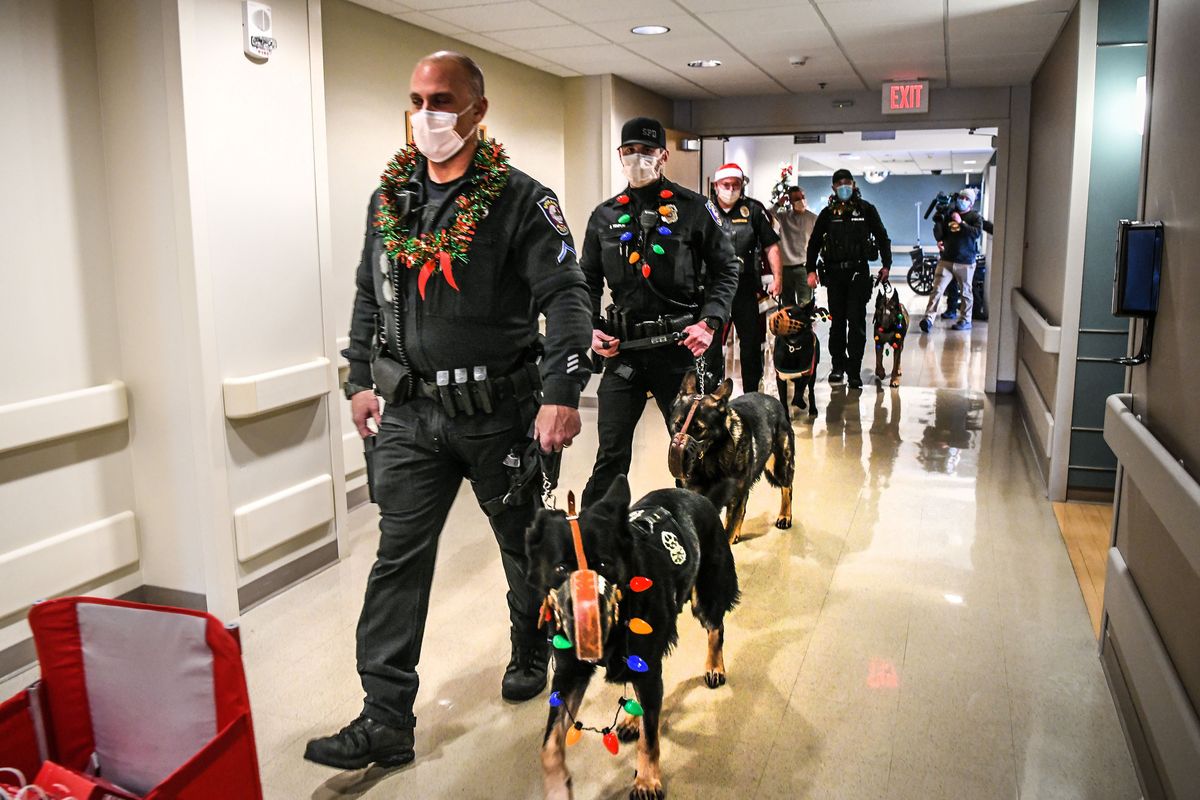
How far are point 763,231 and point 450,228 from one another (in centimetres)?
434

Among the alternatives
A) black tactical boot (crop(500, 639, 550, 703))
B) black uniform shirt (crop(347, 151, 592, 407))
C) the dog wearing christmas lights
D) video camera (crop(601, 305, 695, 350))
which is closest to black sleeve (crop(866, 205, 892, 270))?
the dog wearing christmas lights

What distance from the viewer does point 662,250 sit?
3.91 meters

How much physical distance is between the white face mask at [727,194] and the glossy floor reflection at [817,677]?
2234 millimetres

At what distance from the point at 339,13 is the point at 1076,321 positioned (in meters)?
4.09

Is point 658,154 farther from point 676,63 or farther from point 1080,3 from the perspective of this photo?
point 676,63

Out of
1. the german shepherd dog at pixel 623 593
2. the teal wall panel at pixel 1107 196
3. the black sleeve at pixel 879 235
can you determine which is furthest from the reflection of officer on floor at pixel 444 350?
the black sleeve at pixel 879 235

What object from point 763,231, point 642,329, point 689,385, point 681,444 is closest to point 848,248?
point 763,231

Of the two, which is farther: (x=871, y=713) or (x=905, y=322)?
(x=905, y=322)

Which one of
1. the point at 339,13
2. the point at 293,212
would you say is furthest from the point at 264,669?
the point at 339,13

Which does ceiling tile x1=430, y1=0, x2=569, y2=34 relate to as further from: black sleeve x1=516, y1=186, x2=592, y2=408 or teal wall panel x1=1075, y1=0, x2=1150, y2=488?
black sleeve x1=516, y1=186, x2=592, y2=408

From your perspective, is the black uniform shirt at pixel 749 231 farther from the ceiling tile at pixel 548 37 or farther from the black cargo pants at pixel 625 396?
the black cargo pants at pixel 625 396

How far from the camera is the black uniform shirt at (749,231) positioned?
21.1 feet

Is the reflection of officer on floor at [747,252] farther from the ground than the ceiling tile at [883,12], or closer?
closer

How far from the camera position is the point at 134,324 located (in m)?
3.61
